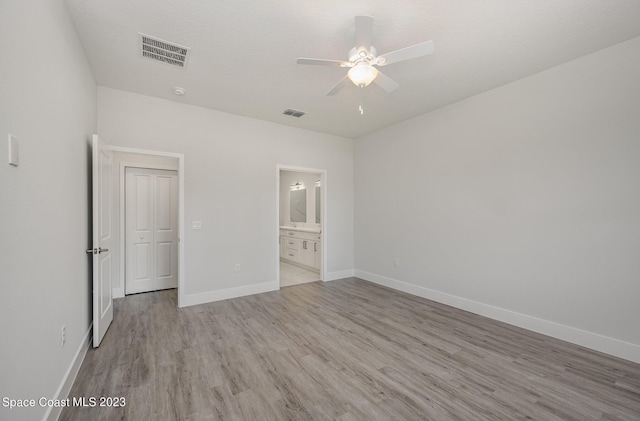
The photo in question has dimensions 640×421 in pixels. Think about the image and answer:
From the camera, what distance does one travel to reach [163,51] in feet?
8.48

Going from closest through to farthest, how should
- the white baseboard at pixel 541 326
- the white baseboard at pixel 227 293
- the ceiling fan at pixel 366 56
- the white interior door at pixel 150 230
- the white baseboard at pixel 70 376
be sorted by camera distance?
the white baseboard at pixel 70 376 < the ceiling fan at pixel 366 56 < the white baseboard at pixel 541 326 < the white baseboard at pixel 227 293 < the white interior door at pixel 150 230

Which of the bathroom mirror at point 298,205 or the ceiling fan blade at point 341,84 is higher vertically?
the ceiling fan blade at point 341,84

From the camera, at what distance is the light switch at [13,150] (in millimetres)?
1203

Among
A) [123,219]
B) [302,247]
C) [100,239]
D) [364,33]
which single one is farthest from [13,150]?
[302,247]

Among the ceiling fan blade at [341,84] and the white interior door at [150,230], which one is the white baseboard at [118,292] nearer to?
the white interior door at [150,230]

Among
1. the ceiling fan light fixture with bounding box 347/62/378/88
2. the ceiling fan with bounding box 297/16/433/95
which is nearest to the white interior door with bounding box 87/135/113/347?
the ceiling fan with bounding box 297/16/433/95

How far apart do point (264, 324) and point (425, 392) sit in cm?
189

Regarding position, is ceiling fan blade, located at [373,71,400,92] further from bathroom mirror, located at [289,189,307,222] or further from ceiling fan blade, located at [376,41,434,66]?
bathroom mirror, located at [289,189,307,222]

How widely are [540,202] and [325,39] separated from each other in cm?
288

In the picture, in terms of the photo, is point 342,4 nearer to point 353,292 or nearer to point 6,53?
point 6,53

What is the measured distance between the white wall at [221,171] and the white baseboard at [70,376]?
1350 millimetres

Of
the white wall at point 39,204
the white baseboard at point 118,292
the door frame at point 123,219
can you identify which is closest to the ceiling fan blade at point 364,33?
the white wall at point 39,204

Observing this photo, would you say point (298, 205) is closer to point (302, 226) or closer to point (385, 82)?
point (302, 226)

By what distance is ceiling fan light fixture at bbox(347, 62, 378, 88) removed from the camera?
217 cm
